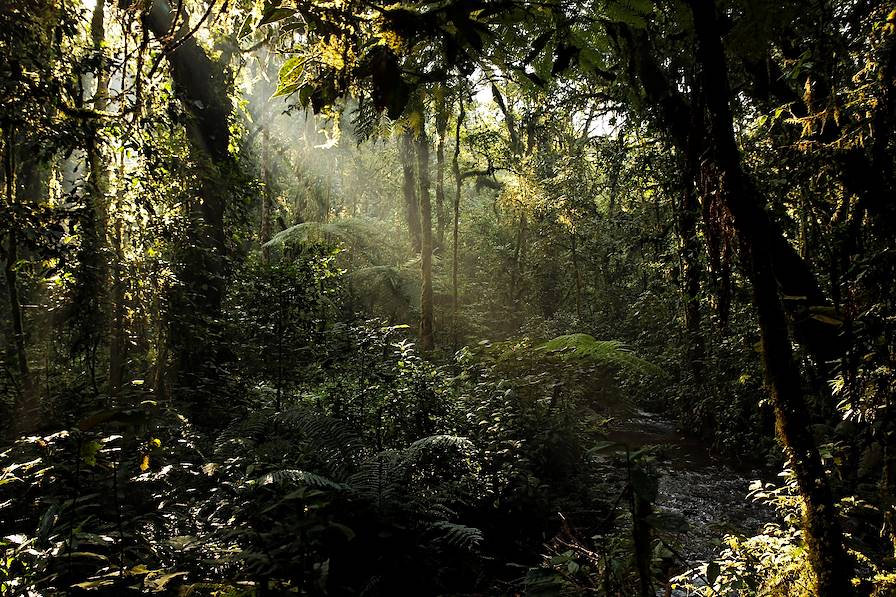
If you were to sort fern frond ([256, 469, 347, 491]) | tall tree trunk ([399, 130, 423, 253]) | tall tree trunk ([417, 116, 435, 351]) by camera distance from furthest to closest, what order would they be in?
tall tree trunk ([399, 130, 423, 253])
tall tree trunk ([417, 116, 435, 351])
fern frond ([256, 469, 347, 491])

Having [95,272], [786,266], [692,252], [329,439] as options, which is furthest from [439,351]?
[786,266]

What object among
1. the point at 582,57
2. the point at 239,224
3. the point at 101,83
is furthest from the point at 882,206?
the point at 239,224

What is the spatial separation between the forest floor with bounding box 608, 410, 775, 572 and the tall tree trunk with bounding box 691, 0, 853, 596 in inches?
94.2

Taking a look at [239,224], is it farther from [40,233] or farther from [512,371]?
[512,371]

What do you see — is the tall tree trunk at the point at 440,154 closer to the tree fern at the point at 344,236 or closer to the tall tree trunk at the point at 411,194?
the tall tree trunk at the point at 411,194

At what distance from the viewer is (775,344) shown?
212 cm

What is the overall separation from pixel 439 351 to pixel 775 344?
8.28m

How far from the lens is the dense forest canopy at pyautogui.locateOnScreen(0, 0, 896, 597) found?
2117mm

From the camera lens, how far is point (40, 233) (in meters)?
3.81

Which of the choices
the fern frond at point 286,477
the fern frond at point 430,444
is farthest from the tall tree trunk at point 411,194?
the fern frond at point 286,477

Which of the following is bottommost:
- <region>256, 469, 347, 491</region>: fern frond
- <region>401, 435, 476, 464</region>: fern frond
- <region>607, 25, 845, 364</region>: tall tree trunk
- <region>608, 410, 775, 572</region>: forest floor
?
<region>608, 410, 775, 572</region>: forest floor

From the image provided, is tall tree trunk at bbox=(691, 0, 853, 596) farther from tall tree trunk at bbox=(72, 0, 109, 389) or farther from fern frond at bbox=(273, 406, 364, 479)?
tall tree trunk at bbox=(72, 0, 109, 389)

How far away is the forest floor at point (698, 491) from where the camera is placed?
5.40 meters

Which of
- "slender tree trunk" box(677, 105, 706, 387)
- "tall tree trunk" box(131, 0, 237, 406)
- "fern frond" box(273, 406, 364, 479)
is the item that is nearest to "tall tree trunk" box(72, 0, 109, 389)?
"tall tree trunk" box(131, 0, 237, 406)
